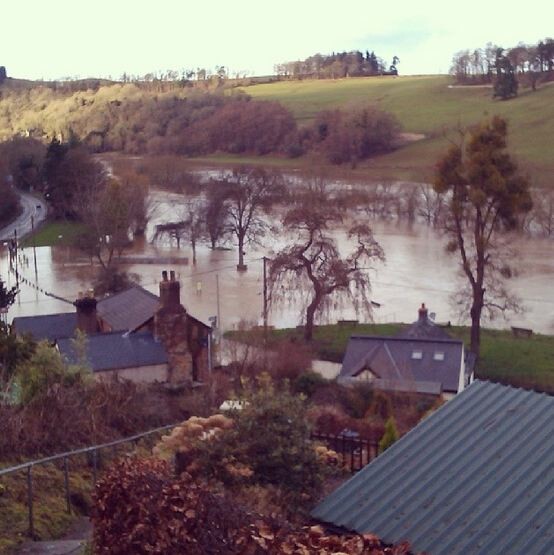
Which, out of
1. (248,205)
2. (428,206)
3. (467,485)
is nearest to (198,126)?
(428,206)

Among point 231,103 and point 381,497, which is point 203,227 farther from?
point 231,103

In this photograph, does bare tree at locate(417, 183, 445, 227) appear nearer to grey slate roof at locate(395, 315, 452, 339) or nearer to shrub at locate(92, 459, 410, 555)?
grey slate roof at locate(395, 315, 452, 339)

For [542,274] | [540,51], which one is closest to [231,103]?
[540,51]

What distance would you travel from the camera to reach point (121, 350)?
1652 cm

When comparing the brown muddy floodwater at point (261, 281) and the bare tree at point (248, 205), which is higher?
the bare tree at point (248, 205)

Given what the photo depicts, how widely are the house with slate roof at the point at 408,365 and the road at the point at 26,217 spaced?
3252 centimetres

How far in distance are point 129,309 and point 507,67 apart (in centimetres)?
8231

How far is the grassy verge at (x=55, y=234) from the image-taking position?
44.1 m

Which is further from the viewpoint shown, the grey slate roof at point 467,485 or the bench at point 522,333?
the bench at point 522,333

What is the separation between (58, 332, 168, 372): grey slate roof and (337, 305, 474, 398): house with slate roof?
362 centimetres

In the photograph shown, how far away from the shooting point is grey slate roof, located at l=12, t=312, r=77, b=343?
19.1m

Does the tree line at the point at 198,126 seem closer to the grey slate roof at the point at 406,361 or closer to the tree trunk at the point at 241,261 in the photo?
→ the tree trunk at the point at 241,261

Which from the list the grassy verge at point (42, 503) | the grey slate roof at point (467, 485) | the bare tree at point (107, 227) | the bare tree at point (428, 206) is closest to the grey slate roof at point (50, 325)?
the grassy verge at point (42, 503)

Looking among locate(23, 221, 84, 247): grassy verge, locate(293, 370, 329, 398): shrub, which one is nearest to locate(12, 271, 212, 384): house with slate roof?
locate(293, 370, 329, 398): shrub
